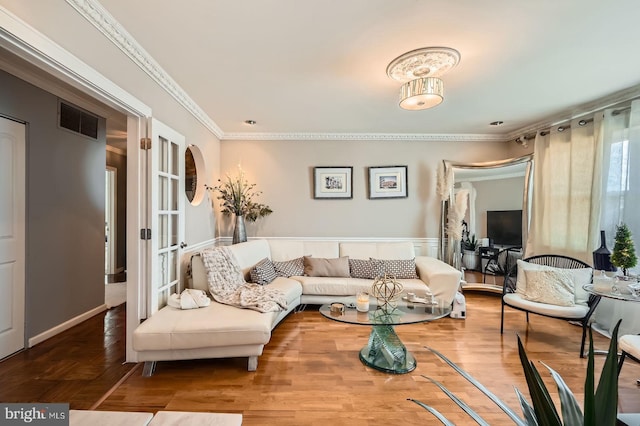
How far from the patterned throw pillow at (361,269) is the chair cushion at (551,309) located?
4.98 feet

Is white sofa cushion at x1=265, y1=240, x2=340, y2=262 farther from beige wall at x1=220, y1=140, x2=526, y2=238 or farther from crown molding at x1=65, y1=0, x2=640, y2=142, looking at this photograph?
crown molding at x1=65, y1=0, x2=640, y2=142

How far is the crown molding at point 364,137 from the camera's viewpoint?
429 centimetres

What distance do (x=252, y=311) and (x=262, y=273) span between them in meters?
0.90

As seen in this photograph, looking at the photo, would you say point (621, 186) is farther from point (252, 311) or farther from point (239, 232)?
point (239, 232)

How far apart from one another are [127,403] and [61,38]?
2.31 m

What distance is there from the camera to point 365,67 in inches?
93.3

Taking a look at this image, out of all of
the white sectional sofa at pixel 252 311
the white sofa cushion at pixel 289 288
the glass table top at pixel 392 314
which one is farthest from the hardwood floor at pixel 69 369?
the glass table top at pixel 392 314

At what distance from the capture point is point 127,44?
202 centimetres

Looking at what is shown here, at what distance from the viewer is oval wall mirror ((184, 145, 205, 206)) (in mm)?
3604

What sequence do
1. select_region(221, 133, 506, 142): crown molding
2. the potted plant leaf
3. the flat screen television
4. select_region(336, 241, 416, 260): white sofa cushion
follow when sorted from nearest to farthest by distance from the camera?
1. the flat screen television
2. select_region(336, 241, 416, 260): white sofa cushion
3. the potted plant leaf
4. select_region(221, 133, 506, 142): crown molding

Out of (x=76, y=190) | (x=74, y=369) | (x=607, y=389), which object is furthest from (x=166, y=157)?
(x=607, y=389)

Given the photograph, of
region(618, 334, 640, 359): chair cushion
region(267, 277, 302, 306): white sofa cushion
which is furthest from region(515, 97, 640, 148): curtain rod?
region(267, 277, 302, 306): white sofa cushion

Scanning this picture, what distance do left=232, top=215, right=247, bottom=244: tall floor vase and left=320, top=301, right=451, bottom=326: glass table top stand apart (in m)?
1.92

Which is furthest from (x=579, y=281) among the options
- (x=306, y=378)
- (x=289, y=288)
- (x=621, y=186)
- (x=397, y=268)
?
(x=289, y=288)
